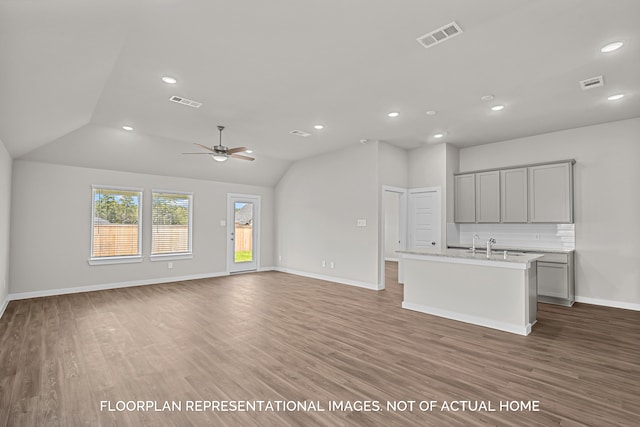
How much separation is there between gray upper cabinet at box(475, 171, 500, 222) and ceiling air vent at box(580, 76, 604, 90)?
7.89ft

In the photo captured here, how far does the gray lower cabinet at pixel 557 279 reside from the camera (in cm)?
515

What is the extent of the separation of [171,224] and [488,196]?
7.00 metres

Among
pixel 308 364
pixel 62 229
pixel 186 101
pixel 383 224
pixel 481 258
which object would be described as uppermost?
pixel 186 101

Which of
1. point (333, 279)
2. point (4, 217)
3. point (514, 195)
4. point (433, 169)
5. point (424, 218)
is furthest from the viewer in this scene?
point (333, 279)

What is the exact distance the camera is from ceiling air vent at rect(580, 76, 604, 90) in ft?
12.0

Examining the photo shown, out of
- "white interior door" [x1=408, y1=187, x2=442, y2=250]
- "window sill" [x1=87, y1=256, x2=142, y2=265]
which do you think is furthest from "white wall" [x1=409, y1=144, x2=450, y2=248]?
"window sill" [x1=87, y1=256, x2=142, y2=265]

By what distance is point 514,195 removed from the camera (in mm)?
5930

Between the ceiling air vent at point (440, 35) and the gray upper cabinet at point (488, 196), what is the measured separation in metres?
4.11

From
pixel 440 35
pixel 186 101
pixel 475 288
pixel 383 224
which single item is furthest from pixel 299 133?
pixel 475 288

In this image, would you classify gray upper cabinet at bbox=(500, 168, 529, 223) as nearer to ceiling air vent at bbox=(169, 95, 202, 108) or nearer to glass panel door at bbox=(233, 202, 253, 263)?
ceiling air vent at bbox=(169, 95, 202, 108)

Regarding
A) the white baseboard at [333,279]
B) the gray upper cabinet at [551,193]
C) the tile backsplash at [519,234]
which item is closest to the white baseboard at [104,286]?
the white baseboard at [333,279]

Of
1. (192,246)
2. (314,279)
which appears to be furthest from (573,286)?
(192,246)

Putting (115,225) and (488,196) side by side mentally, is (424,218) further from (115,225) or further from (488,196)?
(115,225)

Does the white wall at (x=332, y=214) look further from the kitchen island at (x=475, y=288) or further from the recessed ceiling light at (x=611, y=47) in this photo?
the recessed ceiling light at (x=611, y=47)
